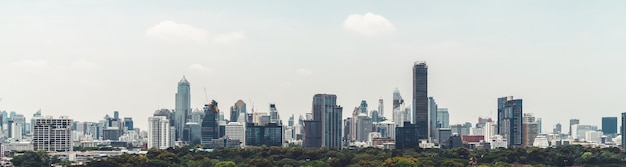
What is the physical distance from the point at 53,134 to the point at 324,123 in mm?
35334

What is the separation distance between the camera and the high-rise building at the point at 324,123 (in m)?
109

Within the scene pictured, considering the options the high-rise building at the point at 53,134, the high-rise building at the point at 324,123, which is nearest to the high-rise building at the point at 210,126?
the high-rise building at the point at 324,123

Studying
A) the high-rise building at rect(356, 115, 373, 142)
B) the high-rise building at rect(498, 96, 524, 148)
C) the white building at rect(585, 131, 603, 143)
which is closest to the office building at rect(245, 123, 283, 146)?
the high-rise building at rect(498, 96, 524, 148)

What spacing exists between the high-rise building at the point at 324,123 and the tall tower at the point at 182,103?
4192 centimetres

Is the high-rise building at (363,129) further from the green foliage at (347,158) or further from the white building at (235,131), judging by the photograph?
the green foliage at (347,158)

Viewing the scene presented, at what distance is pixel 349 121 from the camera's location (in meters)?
150

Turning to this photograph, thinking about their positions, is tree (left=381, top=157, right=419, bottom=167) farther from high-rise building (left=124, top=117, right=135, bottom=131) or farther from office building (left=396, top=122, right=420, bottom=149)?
high-rise building (left=124, top=117, right=135, bottom=131)

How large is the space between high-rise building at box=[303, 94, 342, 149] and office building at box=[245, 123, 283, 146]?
3563mm

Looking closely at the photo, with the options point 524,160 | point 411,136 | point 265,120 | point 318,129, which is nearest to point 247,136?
point 318,129

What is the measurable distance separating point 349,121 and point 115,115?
223 feet

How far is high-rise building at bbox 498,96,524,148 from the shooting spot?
121 meters

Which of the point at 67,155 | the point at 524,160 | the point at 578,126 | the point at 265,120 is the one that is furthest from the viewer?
the point at 578,126

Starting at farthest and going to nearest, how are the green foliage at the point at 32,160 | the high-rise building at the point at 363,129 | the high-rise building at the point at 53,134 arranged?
the high-rise building at the point at 363,129
the high-rise building at the point at 53,134
the green foliage at the point at 32,160

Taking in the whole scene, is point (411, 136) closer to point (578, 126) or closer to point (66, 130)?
point (66, 130)
